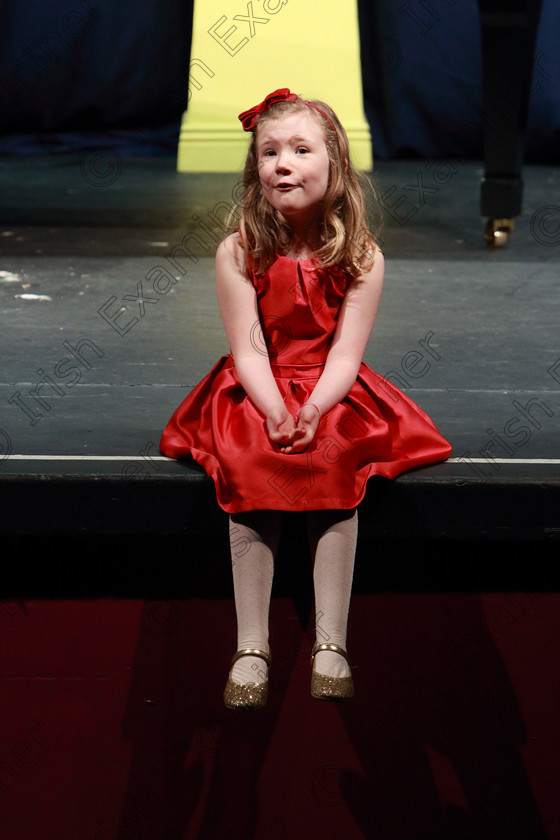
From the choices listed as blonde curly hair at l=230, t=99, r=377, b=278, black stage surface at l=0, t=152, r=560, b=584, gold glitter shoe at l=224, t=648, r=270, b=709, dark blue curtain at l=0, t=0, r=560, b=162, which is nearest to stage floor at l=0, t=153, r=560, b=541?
black stage surface at l=0, t=152, r=560, b=584

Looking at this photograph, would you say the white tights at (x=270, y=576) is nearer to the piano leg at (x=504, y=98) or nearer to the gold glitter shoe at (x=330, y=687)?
the gold glitter shoe at (x=330, y=687)

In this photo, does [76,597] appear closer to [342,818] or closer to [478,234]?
[342,818]

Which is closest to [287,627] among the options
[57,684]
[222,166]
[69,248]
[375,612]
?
[375,612]

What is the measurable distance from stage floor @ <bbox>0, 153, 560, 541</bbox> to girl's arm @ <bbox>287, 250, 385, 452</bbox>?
0.45 ft

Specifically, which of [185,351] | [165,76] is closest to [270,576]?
[185,351]

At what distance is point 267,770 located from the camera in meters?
1.50

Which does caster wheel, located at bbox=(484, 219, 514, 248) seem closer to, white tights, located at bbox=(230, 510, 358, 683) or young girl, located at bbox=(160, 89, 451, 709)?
young girl, located at bbox=(160, 89, 451, 709)

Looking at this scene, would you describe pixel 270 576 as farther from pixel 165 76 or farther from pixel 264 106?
pixel 165 76

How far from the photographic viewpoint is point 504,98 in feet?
8.57

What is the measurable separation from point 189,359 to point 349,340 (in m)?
0.54

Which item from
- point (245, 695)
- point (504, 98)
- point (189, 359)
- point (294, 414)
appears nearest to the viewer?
point (245, 695)

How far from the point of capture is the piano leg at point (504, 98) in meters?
2.51

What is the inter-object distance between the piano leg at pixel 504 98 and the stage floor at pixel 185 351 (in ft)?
0.34

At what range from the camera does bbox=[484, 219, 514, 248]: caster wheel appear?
104 inches
